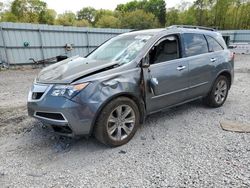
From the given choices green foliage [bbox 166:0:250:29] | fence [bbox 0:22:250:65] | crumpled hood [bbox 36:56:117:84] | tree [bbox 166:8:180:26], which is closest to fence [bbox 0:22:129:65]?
fence [bbox 0:22:250:65]

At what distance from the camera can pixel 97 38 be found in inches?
596

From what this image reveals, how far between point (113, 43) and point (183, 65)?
1.37 m

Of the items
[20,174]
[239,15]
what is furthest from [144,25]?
[20,174]

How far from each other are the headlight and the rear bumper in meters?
0.06

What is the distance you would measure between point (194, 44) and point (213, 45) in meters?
0.66

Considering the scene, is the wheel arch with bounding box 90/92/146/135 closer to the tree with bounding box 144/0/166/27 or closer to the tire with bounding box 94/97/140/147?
the tire with bounding box 94/97/140/147

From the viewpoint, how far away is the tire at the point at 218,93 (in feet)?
15.7

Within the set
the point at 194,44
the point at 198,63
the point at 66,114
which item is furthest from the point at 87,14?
the point at 66,114

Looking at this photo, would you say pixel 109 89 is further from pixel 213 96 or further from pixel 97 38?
pixel 97 38

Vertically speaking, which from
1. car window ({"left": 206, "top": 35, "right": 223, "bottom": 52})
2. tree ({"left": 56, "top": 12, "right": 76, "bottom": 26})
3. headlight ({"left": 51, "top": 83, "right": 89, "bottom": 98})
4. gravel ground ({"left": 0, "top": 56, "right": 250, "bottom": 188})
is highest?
tree ({"left": 56, "top": 12, "right": 76, "bottom": 26})

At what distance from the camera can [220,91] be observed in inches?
195

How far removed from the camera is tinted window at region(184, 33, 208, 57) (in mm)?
4168

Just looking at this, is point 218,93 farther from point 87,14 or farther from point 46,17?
point 87,14

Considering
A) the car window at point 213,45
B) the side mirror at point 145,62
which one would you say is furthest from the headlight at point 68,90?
→ the car window at point 213,45
